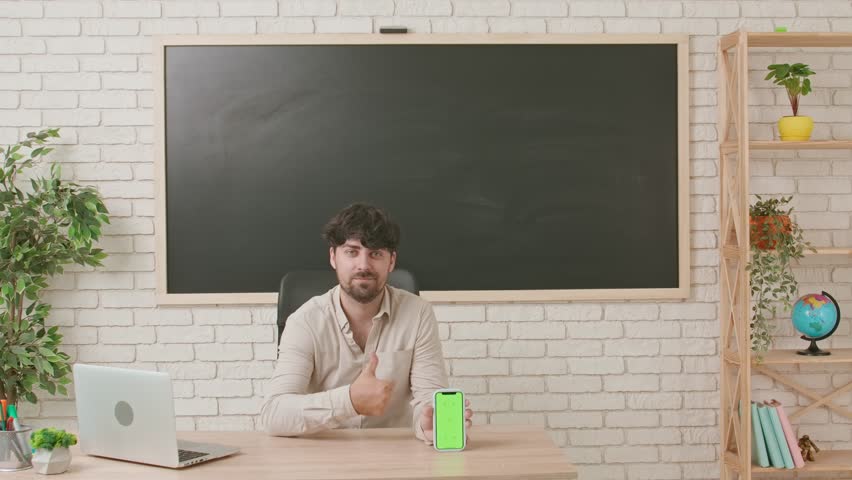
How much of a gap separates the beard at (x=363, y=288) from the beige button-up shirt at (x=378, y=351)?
0.28 ft

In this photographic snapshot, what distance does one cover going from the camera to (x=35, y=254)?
3.28 metres

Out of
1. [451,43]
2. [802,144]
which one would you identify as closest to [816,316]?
[802,144]

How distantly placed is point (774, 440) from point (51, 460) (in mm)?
2583

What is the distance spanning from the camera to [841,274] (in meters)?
3.64

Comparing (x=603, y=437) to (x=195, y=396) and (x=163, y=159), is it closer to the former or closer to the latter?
(x=195, y=396)

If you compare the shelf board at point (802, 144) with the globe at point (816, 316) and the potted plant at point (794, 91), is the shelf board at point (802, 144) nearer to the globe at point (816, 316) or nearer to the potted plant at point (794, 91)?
the potted plant at point (794, 91)

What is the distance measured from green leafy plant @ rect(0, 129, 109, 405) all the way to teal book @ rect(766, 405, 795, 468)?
2628 millimetres

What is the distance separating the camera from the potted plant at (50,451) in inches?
76.8

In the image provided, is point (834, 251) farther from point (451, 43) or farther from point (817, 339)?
point (451, 43)

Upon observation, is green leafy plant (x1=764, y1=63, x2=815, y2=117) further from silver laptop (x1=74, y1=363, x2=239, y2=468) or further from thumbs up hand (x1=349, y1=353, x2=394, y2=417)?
silver laptop (x1=74, y1=363, x2=239, y2=468)

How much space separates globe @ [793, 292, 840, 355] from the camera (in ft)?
11.1

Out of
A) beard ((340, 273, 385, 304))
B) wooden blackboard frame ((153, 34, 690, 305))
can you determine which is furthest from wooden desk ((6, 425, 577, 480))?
wooden blackboard frame ((153, 34, 690, 305))

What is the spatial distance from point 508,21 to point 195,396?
1.96 meters

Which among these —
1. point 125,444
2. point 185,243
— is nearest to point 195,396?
point 185,243
